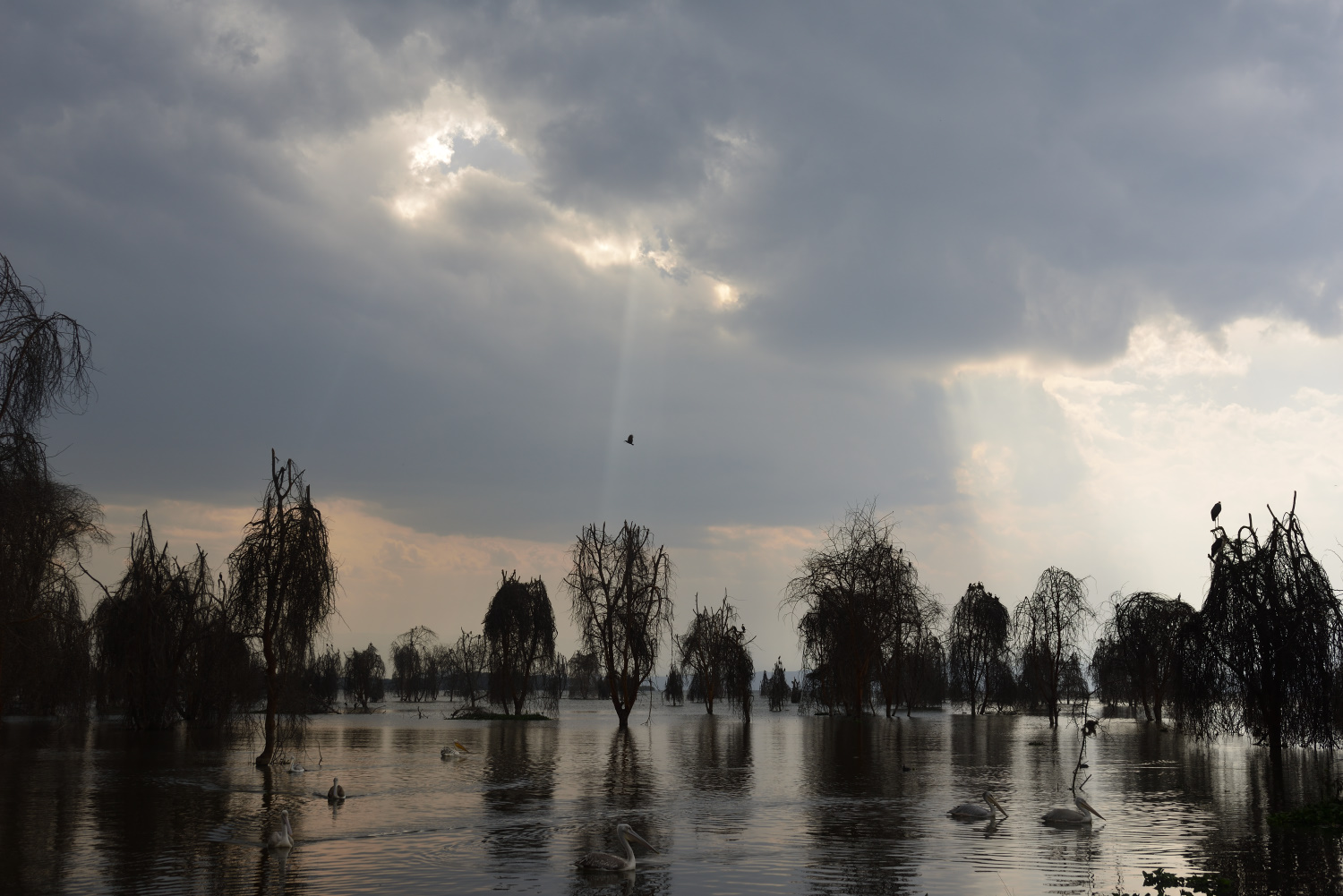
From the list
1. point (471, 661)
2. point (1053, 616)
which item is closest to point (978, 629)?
point (1053, 616)

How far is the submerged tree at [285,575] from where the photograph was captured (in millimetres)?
22562

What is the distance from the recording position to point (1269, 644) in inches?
878

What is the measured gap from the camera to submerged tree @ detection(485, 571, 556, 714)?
61.1m

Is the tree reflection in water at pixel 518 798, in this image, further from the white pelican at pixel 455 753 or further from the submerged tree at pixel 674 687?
the submerged tree at pixel 674 687

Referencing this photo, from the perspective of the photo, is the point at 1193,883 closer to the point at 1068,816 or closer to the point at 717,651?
the point at 1068,816

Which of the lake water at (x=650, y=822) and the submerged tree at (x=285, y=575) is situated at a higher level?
the submerged tree at (x=285, y=575)

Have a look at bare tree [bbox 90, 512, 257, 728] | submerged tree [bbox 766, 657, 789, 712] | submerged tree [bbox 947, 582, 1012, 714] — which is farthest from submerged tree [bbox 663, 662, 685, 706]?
bare tree [bbox 90, 512, 257, 728]

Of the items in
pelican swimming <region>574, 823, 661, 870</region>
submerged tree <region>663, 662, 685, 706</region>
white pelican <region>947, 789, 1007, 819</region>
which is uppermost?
pelican swimming <region>574, 823, 661, 870</region>

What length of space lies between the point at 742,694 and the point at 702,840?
45.3 metres

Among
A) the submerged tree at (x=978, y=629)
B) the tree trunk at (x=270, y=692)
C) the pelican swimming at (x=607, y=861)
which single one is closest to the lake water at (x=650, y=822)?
the pelican swimming at (x=607, y=861)

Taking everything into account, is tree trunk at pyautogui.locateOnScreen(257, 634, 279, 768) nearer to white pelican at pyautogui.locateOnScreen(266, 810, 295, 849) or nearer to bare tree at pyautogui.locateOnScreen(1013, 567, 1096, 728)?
white pelican at pyautogui.locateOnScreen(266, 810, 295, 849)

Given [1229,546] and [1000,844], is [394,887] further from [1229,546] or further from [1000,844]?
[1229,546]

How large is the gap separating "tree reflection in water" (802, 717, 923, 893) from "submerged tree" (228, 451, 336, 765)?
12241mm

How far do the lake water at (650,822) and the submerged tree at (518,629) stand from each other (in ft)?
92.7
